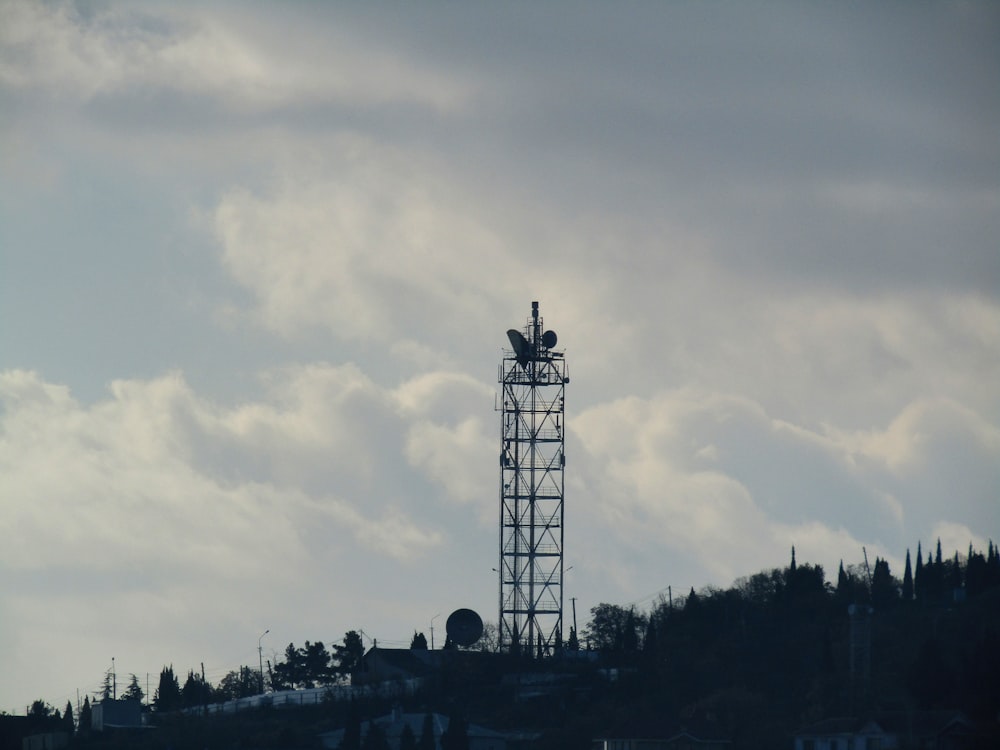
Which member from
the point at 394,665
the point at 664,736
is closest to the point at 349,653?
the point at 394,665

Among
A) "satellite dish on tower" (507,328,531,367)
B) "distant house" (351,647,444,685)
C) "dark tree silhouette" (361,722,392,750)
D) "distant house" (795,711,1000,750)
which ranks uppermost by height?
"satellite dish on tower" (507,328,531,367)

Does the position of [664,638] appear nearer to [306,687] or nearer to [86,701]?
[306,687]

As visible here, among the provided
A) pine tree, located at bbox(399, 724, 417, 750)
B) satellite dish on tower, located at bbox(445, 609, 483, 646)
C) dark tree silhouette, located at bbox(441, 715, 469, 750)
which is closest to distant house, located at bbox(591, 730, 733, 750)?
dark tree silhouette, located at bbox(441, 715, 469, 750)

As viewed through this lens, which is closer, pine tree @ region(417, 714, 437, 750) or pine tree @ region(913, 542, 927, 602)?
pine tree @ region(417, 714, 437, 750)

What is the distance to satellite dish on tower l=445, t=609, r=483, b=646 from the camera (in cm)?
12288

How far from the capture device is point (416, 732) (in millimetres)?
108750

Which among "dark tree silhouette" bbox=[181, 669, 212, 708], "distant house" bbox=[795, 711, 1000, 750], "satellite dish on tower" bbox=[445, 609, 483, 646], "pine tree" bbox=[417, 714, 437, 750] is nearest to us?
"distant house" bbox=[795, 711, 1000, 750]

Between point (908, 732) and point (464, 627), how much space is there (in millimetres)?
43390

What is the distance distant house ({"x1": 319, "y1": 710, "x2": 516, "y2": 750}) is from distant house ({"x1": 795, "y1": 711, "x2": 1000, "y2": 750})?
22061mm

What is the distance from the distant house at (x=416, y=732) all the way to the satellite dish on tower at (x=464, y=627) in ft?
32.4

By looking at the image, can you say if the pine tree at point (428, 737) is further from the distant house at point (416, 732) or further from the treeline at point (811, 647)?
the treeline at point (811, 647)

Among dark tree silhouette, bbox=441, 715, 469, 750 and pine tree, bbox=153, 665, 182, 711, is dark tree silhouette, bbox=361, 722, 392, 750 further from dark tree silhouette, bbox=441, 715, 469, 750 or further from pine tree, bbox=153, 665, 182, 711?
pine tree, bbox=153, 665, 182, 711

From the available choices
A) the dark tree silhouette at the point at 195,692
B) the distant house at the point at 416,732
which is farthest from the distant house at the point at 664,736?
the dark tree silhouette at the point at 195,692

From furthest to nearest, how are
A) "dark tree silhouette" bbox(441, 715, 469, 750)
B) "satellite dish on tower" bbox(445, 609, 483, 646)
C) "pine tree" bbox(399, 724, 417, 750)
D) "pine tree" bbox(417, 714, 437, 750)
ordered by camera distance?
A: "satellite dish on tower" bbox(445, 609, 483, 646)
"pine tree" bbox(399, 724, 417, 750)
"pine tree" bbox(417, 714, 437, 750)
"dark tree silhouette" bbox(441, 715, 469, 750)
